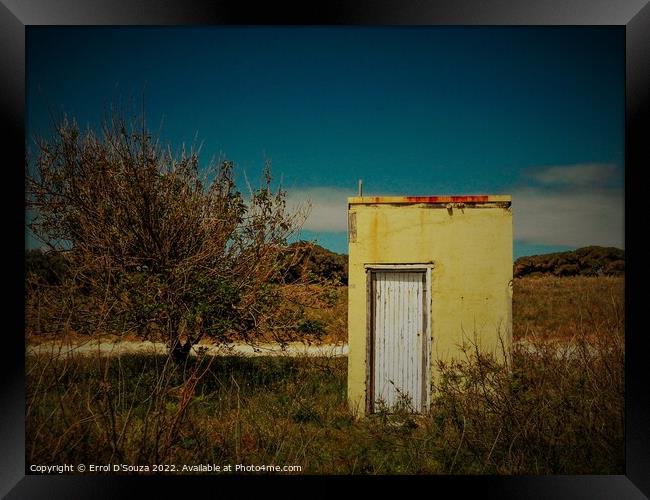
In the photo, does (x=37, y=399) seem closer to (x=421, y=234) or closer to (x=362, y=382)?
(x=362, y=382)

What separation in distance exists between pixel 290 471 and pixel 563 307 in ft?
16.9

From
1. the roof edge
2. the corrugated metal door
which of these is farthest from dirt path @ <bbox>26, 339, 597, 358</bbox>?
the roof edge

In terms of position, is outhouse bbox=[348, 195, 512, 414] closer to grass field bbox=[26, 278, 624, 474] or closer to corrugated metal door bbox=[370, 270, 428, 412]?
corrugated metal door bbox=[370, 270, 428, 412]

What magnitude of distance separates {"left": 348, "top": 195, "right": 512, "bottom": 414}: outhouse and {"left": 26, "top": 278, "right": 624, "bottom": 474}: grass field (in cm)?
23

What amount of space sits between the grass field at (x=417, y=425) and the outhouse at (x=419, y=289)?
0.23 meters

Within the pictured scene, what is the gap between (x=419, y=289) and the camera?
4.17 meters

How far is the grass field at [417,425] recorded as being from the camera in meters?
3.08

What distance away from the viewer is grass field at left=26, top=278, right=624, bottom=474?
308 centimetres

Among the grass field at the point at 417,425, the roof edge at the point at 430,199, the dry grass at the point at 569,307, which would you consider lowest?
the grass field at the point at 417,425

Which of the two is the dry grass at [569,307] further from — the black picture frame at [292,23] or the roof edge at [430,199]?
the roof edge at [430,199]

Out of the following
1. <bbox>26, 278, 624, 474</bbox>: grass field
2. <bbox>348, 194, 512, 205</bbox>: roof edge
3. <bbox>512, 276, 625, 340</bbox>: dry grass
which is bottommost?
<bbox>26, 278, 624, 474</bbox>: grass field

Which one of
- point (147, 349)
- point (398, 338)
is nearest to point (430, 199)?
point (398, 338)

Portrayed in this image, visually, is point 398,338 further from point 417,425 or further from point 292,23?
point 292,23

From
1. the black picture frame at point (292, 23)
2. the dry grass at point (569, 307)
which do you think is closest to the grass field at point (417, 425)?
the dry grass at point (569, 307)
